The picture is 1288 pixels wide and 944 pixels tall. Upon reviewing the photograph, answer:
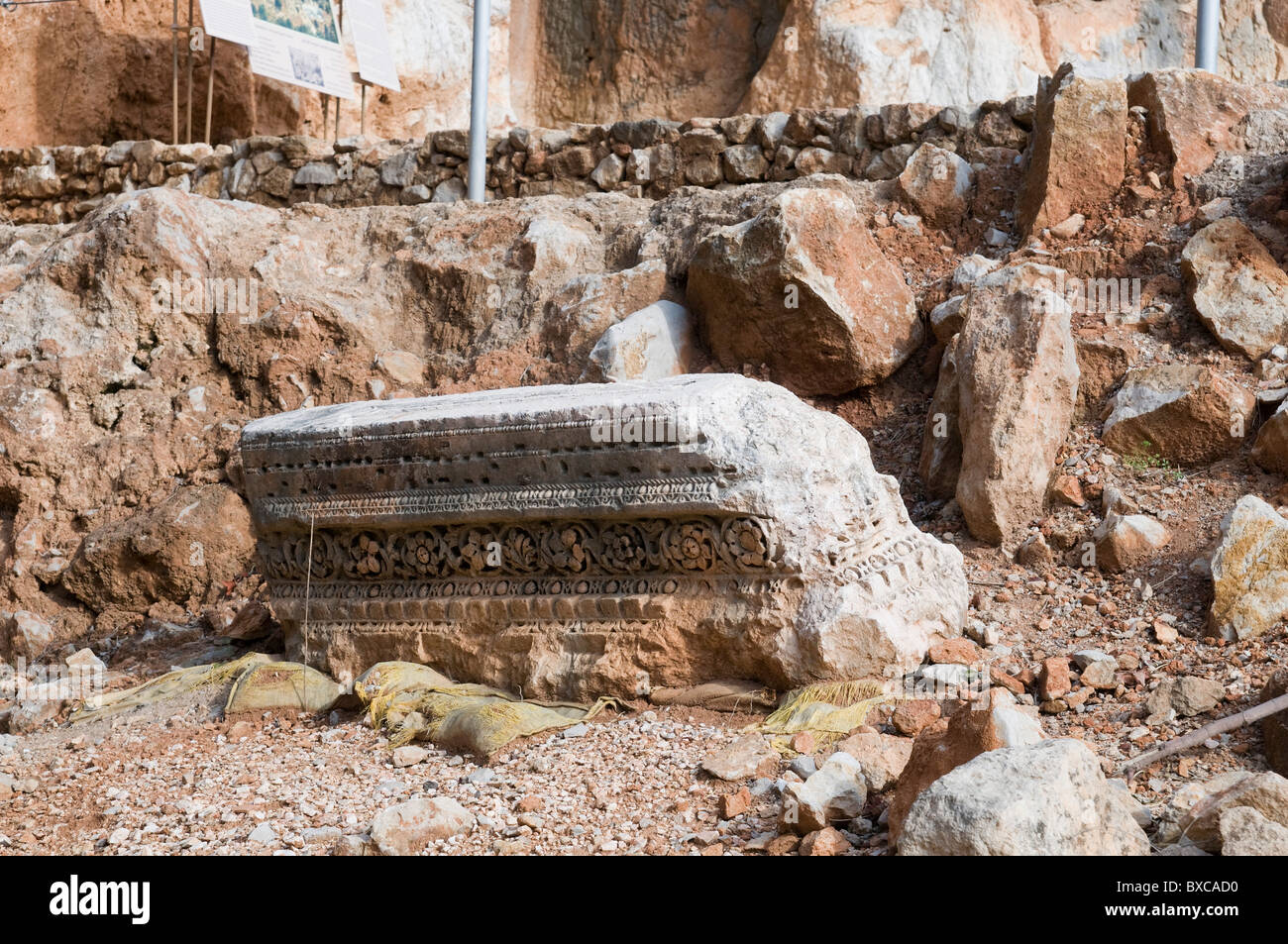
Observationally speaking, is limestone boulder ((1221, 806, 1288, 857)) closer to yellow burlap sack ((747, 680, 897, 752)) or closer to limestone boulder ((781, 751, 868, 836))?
limestone boulder ((781, 751, 868, 836))

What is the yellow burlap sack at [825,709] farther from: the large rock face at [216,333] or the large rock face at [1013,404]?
the large rock face at [216,333]

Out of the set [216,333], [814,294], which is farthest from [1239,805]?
[216,333]

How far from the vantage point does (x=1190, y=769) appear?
387 centimetres

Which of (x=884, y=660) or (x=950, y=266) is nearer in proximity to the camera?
(x=884, y=660)

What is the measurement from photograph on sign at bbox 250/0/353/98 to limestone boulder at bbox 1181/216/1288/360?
298 inches

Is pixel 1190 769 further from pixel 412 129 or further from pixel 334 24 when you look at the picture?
pixel 412 129

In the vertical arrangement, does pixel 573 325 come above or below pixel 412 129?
below

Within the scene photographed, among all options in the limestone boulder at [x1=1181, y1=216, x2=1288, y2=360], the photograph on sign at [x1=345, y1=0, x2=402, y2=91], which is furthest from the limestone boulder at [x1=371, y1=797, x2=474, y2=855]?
the photograph on sign at [x1=345, y1=0, x2=402, y2=91]

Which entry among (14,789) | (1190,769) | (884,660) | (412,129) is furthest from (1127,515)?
(412,129)

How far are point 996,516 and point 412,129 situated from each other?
972 cm

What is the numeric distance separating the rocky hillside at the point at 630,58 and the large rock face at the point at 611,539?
8.38 meters

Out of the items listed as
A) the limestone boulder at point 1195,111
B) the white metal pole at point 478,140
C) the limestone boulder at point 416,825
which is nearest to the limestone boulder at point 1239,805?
the limestone boulder at point 416,825

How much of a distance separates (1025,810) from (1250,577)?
7.60ft

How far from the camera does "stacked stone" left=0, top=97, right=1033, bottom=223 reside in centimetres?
830
